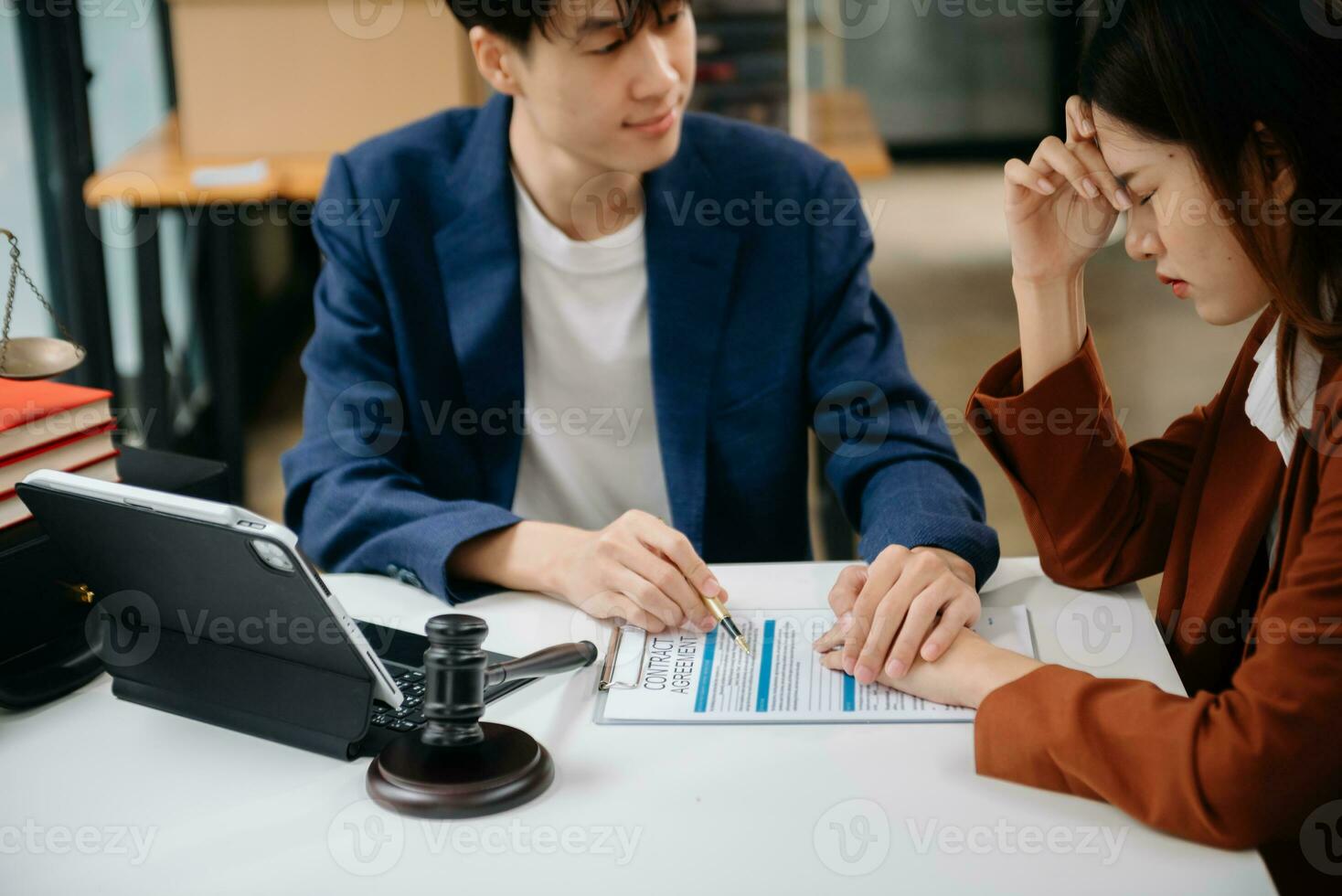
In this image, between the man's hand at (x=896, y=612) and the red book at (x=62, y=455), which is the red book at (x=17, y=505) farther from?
the man's hand at (x=896, y=612)

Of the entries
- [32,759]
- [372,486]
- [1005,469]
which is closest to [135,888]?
[32,759]

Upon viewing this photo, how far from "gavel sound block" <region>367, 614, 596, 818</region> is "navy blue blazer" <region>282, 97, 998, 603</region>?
0.68 meters

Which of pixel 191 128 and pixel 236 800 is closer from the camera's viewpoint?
pixel 236 800

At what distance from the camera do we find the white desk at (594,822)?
86cm

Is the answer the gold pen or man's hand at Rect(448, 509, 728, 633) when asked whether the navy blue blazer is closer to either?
man's hand at Rect(448, 509, 728, 633)

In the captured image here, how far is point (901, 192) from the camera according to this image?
282 inches

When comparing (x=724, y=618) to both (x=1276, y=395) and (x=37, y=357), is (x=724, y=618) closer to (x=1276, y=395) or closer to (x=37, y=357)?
(x=1276, y=395)

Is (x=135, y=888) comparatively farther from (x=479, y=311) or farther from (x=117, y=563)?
(x=479, y=311)

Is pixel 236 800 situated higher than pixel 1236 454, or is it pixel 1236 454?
pixel 1236 454

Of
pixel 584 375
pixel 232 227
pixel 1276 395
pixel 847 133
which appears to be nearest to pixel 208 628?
pixel 584 375

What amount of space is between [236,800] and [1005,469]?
790 millimetres

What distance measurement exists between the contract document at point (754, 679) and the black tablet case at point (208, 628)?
0.22 metres

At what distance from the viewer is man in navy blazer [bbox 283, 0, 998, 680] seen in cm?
159

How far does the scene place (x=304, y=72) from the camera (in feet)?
9.89
